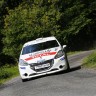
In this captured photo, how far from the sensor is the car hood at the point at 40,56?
1789cm

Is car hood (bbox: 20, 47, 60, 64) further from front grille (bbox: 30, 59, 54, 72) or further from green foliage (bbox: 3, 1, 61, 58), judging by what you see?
green foliage (bbox: 3, 1, 61, 58)

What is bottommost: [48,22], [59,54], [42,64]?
[48,22]

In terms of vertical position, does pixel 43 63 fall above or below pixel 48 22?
above

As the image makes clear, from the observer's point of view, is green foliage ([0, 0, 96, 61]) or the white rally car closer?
the white rally car

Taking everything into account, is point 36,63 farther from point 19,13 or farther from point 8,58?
point 8,58

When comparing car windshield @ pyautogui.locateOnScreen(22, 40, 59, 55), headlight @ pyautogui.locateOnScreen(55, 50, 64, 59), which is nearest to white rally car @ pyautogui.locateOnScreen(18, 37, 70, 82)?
headlight @ pyautogui.locateOnScreen(55, 50, 64, 59)

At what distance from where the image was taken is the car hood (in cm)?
1789

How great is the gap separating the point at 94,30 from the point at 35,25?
7.02 meters

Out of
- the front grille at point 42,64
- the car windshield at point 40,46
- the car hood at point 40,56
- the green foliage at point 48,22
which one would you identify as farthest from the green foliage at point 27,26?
the front grille at point 42,64

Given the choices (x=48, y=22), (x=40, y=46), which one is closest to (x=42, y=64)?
(x=40, y=46)

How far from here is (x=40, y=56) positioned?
59.3ft

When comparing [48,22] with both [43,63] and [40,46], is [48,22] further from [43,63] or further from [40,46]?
[43,63]

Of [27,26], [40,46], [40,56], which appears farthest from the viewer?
[27,26]

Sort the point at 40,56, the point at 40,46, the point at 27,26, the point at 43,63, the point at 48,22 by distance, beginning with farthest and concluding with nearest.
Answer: the point at 48,22
the point at 27,26
the point at 40,46
the point at 40,56
the point at 43,63
